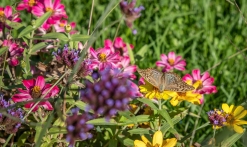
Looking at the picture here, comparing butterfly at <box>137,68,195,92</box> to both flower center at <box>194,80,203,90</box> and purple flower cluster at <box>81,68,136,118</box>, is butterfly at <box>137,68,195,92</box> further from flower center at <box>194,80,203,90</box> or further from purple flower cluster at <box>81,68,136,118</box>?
purple flower cluster at <box>81,68,136,118</box>

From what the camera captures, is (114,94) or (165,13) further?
(165,13)

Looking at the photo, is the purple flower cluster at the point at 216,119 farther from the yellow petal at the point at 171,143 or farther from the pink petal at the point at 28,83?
the pink petal at the point at 28,83

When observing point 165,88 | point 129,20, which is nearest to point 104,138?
point 165,88

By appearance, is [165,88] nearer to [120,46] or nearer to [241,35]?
[120,46]

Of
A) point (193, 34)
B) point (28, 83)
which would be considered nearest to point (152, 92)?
point (28, 83)

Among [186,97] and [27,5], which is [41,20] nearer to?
[27,5]

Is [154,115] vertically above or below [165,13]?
below
